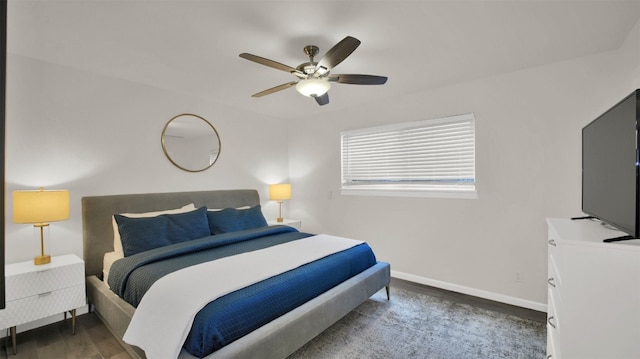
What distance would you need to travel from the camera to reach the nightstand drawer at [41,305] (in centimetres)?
208

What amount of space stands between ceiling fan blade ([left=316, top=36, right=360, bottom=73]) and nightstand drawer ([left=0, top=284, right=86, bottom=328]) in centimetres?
271

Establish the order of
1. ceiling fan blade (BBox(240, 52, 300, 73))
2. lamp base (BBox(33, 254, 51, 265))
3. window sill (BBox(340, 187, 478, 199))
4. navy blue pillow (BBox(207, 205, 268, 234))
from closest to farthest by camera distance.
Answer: ceiling fan blade (BBox(240, 52, 300, 73)) < lamp base (BBox(33, 254, 51, 265)) < window sill (BBox(340, 187, 478, 199)) < navy blue pillow (BBox(207, 205, 268, 234))

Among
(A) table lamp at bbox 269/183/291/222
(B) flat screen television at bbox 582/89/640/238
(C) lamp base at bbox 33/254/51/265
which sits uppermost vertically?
(B) flat screen television at bbox 582/89/640/238

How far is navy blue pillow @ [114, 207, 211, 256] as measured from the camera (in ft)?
8.49

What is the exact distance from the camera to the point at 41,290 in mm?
2217

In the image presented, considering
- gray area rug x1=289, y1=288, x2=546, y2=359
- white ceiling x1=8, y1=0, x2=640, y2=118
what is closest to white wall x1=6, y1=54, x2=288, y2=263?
white ceiling x1=8, y1=0, x2=640, y2=118

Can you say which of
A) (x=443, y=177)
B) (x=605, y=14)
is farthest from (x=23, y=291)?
(x=605, y=14)

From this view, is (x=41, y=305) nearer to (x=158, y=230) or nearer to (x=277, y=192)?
(x=158, y=230)

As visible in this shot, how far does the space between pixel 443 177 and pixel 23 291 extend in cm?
396

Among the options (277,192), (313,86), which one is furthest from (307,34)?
(277,192)

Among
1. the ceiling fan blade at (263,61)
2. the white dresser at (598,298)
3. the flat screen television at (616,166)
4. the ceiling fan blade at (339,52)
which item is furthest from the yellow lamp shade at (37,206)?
the flat screen television at (616,166)

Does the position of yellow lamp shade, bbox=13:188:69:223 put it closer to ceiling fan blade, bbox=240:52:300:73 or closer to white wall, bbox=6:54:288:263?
white wall, bbox=6:54:288:263

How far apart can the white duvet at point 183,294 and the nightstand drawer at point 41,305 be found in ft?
3.32

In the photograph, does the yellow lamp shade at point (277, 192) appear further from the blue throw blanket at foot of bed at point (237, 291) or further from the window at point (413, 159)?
the blue throw blanket at foot of bed at point (237, 291)
